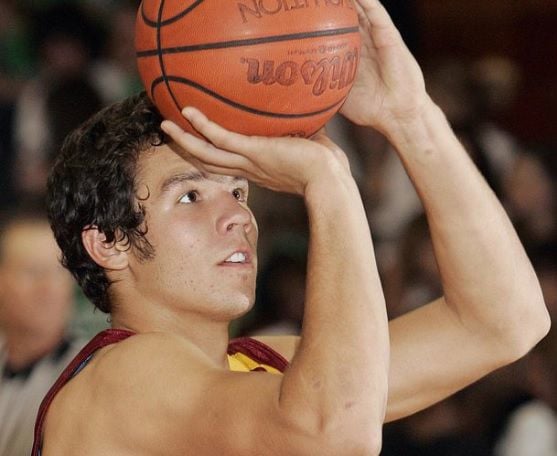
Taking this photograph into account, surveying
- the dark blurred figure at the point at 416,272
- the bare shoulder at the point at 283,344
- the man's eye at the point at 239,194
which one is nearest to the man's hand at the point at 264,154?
the man's eye at the point at 239,194

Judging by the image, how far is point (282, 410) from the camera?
2.70 meters

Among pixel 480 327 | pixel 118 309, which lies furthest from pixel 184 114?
pixel 480 327

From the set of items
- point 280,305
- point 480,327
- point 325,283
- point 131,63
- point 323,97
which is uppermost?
point 323,97

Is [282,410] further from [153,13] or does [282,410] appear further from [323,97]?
[153,13]

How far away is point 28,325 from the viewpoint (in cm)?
538

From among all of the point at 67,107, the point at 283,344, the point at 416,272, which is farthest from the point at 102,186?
the point at 67,107

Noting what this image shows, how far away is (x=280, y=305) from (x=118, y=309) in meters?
3.42

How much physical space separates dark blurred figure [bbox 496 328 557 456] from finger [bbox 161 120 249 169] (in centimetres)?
319

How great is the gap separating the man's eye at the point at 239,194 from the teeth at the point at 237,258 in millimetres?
189

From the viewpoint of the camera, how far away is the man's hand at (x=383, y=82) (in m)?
3.36

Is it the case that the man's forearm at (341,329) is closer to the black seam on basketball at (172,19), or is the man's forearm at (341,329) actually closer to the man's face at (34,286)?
the black seam on basketball at (172,19)

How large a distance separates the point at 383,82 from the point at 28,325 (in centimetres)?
251

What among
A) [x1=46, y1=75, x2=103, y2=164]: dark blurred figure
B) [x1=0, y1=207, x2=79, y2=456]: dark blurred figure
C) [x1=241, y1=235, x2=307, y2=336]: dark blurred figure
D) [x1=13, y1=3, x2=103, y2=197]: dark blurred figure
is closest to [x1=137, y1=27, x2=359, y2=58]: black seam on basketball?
[x1=0, y1=207, x2=79, y2=456]: dark blurred figure

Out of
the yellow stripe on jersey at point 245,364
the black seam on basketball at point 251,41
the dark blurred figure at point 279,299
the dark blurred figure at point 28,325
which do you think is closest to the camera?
the black seam on basketball at point 251,41
